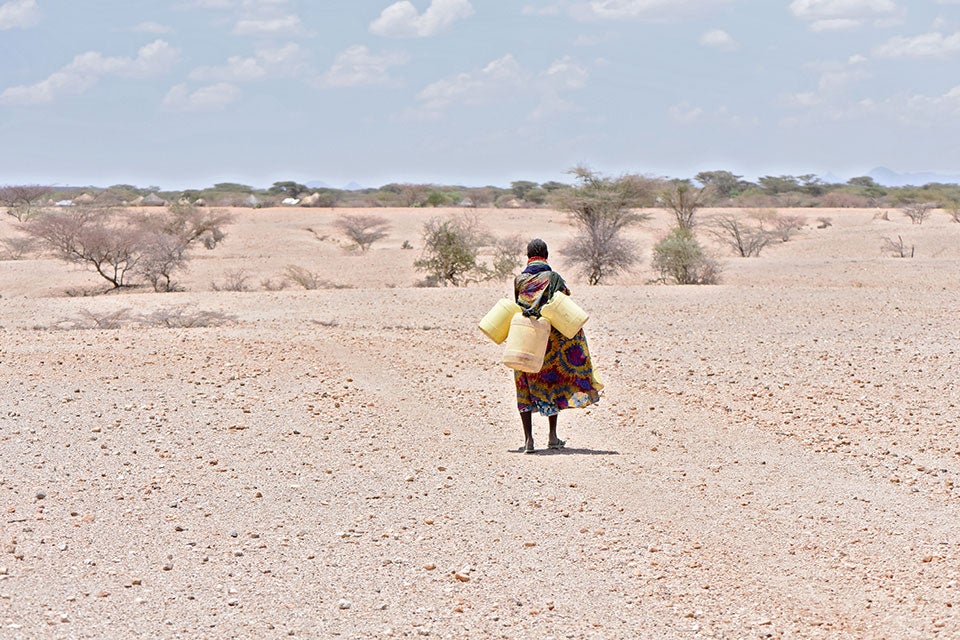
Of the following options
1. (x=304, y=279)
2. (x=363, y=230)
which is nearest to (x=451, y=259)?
(x=304, y=279)

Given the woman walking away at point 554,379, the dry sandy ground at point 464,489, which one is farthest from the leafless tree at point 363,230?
the woman walking away at point 554,379

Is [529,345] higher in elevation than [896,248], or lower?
lower

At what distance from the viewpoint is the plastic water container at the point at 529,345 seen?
868 centimetres

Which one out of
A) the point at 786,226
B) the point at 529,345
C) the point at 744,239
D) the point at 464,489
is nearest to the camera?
the point at 464,489

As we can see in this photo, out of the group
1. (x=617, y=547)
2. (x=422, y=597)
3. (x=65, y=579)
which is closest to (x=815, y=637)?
(x=617, y=547)

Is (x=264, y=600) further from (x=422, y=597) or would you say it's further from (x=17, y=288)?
(x=17, y=288)

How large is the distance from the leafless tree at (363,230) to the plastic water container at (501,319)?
3153cm

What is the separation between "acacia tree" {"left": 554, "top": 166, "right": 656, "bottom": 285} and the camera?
27.1 meters

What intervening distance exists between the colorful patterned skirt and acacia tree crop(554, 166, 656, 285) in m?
18.1

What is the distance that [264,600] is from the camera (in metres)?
5.65

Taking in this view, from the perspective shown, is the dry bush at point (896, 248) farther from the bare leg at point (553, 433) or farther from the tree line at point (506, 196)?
the bare leg at point (553, 433)

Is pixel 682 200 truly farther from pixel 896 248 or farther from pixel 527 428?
pixel 527 428

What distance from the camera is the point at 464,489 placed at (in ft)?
25.7

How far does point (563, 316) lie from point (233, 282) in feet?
64.6
